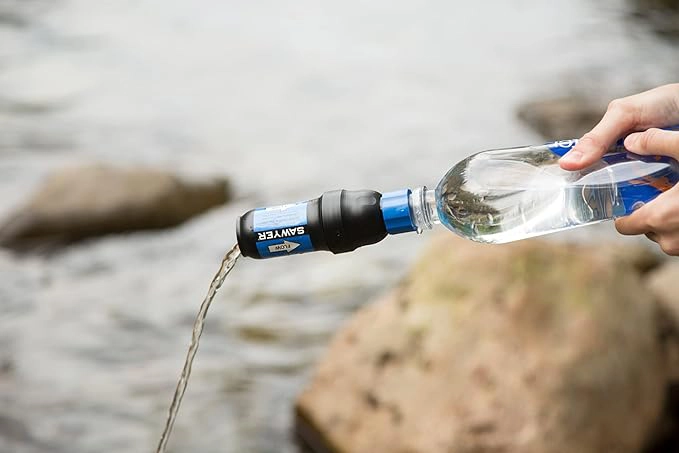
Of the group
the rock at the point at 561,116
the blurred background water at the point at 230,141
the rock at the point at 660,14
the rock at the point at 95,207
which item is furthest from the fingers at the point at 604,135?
the rock at the point at 660,14

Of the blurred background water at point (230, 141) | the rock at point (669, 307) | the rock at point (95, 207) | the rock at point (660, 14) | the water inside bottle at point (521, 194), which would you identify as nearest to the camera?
the water inside bottle at point (521, 194)

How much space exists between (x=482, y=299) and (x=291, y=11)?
21.5ft

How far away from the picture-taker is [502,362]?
10.8ft

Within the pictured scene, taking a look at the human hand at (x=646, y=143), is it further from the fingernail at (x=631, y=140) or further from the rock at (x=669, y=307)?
the rock at (x=669, y=307)

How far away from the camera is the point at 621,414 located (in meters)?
Result: 3.32

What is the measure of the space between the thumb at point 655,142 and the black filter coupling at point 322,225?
49 centimetres

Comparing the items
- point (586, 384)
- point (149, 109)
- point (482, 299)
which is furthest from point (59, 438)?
point (149, 109)

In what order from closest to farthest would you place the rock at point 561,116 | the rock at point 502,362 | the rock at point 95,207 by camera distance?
the rock at point 502,362 < the rock at point 95,207 < the rock at point 561,116

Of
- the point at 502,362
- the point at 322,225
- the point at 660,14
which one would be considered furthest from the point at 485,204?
the point at 660,14

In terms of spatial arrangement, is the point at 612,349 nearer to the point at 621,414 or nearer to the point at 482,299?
the point at 621,414

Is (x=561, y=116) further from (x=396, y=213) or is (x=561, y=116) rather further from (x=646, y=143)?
(x=396, y=213)

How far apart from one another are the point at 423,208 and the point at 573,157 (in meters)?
0.29

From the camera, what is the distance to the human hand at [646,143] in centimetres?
170

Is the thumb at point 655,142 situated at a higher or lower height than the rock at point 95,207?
higher
